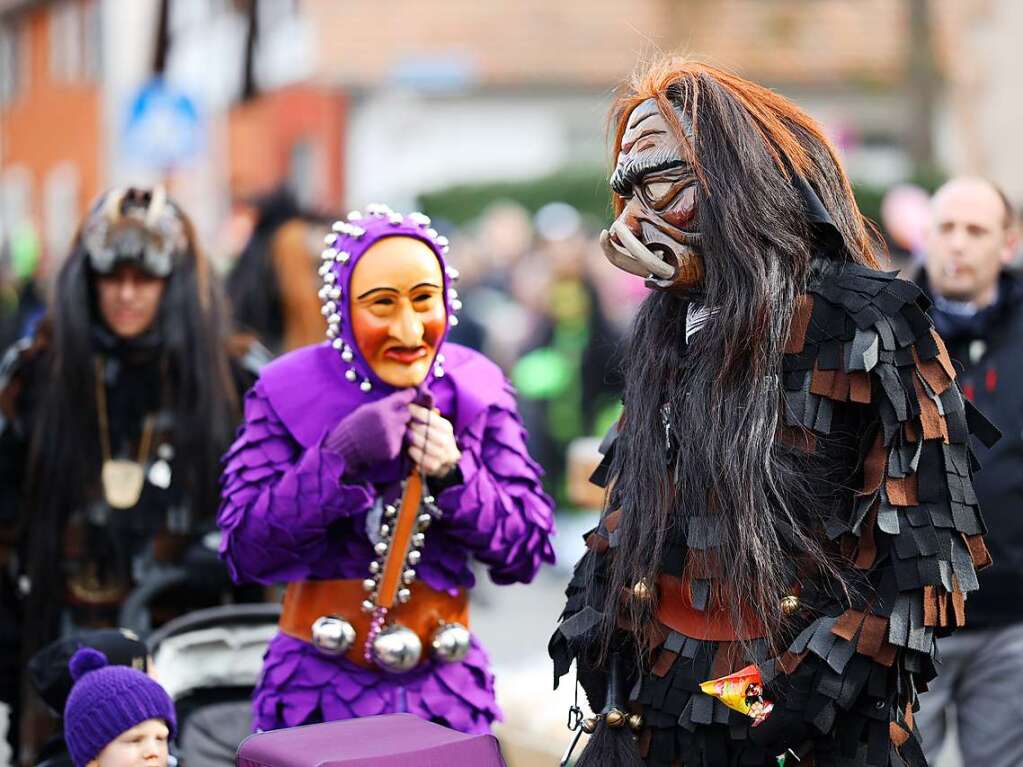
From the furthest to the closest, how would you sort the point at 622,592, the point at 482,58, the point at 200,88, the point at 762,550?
1. the point at 200,88
2. the point at 482,58
3. the point at 622,592
4. the point at 762,550

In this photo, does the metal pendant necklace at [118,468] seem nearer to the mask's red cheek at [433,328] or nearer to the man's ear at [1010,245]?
the mask's red cheek at [433,328]

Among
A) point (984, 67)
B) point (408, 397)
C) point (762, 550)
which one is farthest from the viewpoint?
point (984, 67)

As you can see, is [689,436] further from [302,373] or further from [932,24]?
[932,24]

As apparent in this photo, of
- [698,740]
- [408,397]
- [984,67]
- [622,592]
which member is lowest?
[698,740]

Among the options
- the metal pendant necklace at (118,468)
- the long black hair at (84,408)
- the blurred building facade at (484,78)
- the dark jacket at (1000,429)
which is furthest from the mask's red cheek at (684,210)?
the blurred building facade at (484,78)

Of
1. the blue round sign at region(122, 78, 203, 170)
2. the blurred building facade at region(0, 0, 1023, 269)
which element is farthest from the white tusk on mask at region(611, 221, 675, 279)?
the blurred building facade at region(0, 0, 1023, 269)

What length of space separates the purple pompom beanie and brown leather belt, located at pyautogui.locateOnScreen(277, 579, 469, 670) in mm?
358

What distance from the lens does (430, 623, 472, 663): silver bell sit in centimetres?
433

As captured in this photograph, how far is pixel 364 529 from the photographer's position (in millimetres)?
4340

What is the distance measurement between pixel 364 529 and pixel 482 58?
21.9 m

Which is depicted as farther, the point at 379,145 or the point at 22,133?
the point at 22,133

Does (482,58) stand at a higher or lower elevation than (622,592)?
higher

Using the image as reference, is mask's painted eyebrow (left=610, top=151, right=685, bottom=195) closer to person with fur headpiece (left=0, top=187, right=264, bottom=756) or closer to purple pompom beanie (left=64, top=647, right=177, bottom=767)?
purple pompom beanie (left=64, top=647, right=177, bottom=767)

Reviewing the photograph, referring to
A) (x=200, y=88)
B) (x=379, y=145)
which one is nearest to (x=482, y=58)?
(x=379, y=145)
